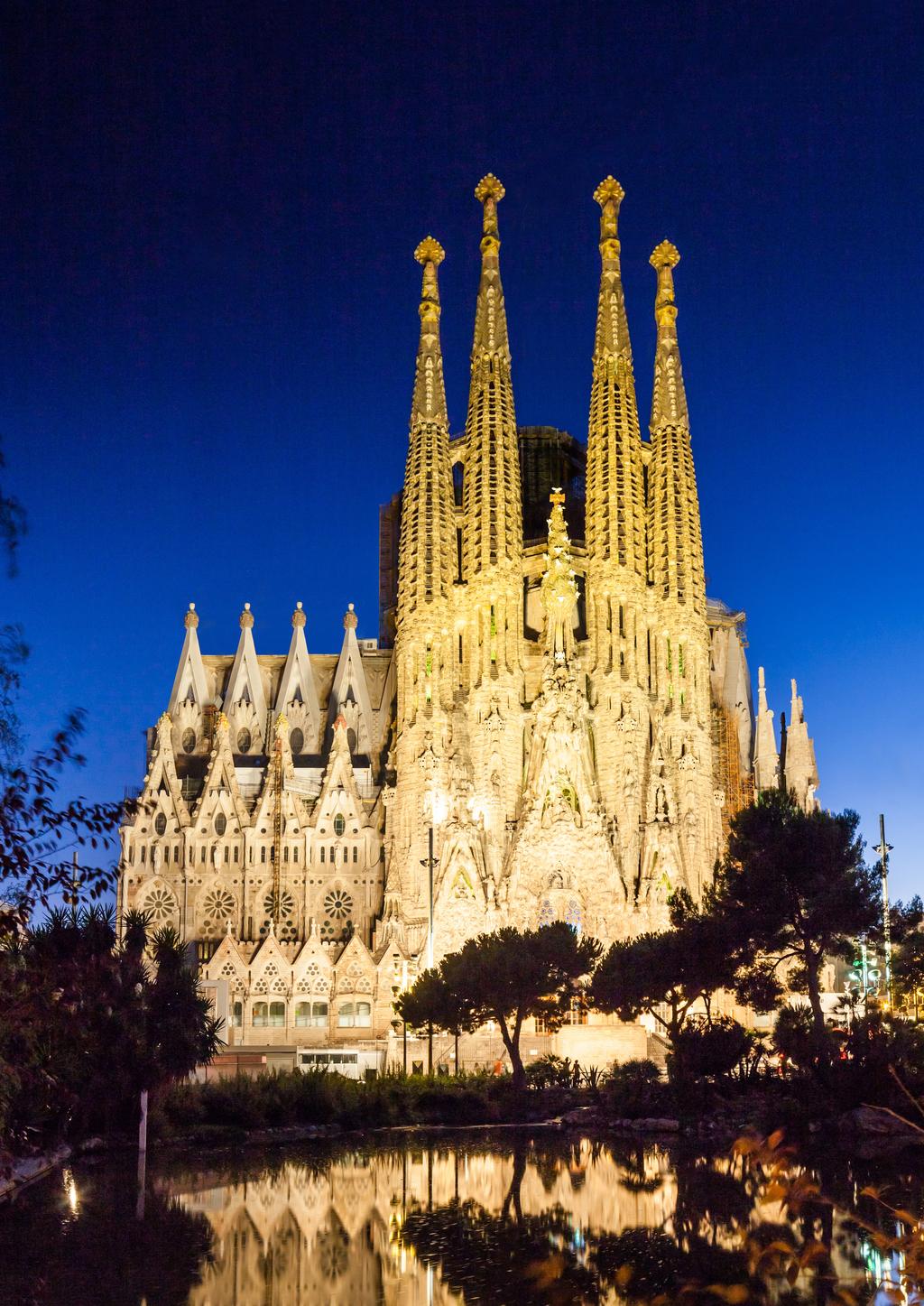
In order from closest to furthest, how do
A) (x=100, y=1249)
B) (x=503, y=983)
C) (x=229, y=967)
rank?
(x=100, y=1249) < (x=503, y=983) < (x=229, y=967)

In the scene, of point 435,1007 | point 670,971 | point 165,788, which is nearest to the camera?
point 670,971

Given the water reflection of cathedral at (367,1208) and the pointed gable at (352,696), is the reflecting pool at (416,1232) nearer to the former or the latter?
the water reflection of cathedral at (367,1208)

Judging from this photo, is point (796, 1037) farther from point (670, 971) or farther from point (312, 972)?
point (312, 972)

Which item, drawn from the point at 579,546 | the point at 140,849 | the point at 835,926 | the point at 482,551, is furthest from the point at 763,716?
the point at 835,926

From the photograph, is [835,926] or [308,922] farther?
[308,922]

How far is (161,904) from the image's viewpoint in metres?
75.4

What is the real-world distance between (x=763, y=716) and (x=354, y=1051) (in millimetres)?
40867

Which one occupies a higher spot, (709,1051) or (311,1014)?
(311,1014)

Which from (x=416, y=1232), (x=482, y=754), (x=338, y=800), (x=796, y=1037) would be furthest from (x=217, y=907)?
(x=416, y=1232)

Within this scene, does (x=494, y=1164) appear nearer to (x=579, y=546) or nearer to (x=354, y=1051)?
(x=354, y=1051)

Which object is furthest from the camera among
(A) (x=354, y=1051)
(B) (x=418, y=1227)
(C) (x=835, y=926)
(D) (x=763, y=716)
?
(D) (x=763, y=716)

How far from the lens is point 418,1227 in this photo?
20.5 metres

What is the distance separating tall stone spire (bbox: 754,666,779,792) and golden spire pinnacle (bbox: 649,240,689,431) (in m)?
18.8

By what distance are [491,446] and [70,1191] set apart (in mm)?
57607
